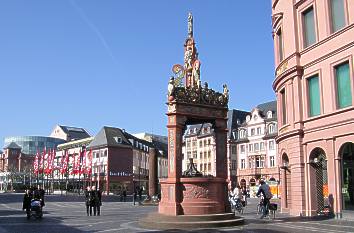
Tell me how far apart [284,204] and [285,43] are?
10482 mm

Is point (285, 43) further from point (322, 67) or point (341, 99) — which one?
point (341, 99)

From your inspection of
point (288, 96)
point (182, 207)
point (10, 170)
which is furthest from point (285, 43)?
point (10, 170)

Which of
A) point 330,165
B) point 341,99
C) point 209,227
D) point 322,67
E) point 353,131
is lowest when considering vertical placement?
point 209,227

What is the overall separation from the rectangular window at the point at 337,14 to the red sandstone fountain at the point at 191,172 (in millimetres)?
6826

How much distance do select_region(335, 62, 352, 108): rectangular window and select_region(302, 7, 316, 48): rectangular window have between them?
2.99m

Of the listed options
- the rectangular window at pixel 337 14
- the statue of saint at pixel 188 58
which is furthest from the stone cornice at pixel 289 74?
the statue of saint at pixel 188 58

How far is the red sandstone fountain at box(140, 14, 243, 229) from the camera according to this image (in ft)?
68.2

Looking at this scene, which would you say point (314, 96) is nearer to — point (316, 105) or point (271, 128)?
point (316, 105)

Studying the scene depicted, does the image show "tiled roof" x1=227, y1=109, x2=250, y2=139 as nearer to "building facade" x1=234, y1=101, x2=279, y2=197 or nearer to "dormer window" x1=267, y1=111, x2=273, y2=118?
"building facade" x1=234, y1=101, x2=279, y2=197

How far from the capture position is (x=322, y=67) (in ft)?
83.6

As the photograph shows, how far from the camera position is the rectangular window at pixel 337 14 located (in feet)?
79.3

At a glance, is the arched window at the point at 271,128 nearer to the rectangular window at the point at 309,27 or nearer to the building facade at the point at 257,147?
the building facade at the point at 257,147

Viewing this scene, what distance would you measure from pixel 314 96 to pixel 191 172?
8.83m

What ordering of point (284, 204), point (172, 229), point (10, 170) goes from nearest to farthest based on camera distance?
point (172, 229) < point (284, 204) < point (10, 170)
